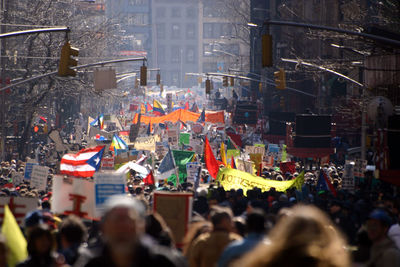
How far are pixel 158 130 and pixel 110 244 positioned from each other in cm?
4510

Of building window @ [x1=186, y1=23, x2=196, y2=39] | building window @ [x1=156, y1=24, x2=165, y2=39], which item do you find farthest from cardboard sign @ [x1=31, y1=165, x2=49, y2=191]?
building window @ [x1=186, y1=23, x2=196, y2=39]

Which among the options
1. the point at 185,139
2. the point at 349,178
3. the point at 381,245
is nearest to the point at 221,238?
the point at 381,245

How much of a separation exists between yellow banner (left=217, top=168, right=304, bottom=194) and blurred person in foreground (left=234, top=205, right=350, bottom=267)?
498 inches

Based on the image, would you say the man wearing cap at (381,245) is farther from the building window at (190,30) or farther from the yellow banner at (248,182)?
the building window at (190,30)

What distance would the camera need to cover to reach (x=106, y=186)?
10.8 metres

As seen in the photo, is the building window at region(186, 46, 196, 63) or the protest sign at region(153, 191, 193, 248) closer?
the protest sign at region(153, 191, 193, 248)

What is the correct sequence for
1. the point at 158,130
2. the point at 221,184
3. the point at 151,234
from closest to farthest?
the point at 151,234 < the point at 221,184 < the point at 158,130

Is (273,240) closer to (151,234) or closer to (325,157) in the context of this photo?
(151,234)

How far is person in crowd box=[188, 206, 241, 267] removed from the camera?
22.7 ft

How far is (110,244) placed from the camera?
4.20 m

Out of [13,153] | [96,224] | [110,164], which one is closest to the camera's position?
[96,224]

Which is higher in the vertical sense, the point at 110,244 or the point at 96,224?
the point at 110,244

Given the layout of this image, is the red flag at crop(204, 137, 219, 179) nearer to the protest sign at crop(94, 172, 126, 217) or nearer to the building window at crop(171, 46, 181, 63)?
the protest sign at crop(94, 172, 126, 217)

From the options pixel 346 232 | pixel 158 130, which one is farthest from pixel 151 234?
pixel 158 130
